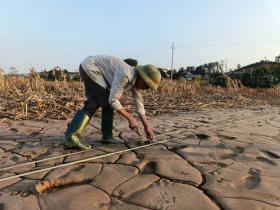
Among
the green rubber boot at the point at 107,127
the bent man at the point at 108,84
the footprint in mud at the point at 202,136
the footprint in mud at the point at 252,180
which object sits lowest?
the footprint in mud at the point at 252,180

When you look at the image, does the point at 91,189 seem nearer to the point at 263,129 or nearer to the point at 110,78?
the point at 110,78

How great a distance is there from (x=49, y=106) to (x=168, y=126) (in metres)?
2.47

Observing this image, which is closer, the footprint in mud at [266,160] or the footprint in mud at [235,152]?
the footprint in mud at [266,160]

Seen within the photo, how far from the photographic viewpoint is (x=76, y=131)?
148 inches

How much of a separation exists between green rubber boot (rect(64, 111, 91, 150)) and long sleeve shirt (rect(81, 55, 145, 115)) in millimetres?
423

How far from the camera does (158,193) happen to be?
255cm

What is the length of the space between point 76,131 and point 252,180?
1.88 metres

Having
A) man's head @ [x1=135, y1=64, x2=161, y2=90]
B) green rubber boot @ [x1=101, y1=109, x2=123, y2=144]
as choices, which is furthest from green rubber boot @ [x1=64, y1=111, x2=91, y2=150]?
man's head @ [x1=135, y1=64, x2=161, y2=90]

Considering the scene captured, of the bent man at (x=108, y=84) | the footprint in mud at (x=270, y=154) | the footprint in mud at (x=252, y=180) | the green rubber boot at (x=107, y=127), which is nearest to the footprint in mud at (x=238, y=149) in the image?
the footprint in mud at (x=270, y=154)

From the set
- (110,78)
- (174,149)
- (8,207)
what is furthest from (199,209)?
(110,78)

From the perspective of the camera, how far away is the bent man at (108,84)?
354cm

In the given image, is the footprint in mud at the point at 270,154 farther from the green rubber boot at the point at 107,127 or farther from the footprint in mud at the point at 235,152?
the green rubber boot at the point at 107,127

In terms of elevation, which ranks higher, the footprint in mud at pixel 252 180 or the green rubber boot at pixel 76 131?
the green rubber boot at pixel 76 131

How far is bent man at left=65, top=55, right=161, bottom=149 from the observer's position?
3.54 metres
